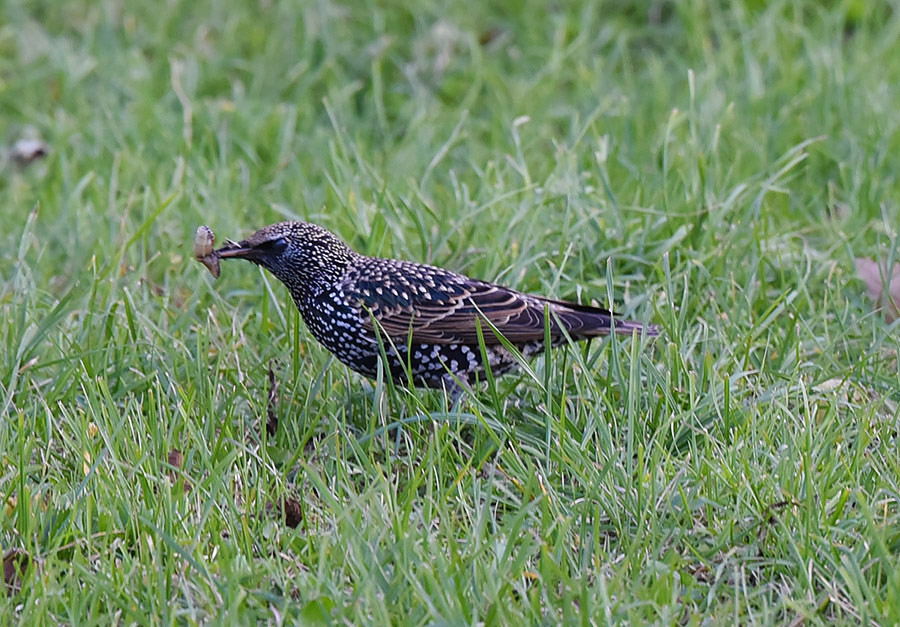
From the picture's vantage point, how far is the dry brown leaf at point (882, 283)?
4.75 metres

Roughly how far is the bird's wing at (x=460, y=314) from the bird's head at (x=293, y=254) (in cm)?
16

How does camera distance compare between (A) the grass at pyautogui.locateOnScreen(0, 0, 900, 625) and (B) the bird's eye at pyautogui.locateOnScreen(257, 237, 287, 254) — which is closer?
(A) the grass at pyautogui.locateOnScreen(0, 0, 900, 625)

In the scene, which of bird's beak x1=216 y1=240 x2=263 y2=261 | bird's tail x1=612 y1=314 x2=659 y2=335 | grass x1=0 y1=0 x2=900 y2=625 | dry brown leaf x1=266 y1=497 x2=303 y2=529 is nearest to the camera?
grass x1=0 y1=0 x2=900 y2=625

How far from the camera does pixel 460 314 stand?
4430mm

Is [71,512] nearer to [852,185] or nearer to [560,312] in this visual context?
[560,312]

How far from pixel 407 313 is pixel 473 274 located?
2.89 ft

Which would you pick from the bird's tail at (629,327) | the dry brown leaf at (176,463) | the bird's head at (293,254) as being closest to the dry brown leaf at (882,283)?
the bird's tail at (629,327)

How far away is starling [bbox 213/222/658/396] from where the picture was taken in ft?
14.3

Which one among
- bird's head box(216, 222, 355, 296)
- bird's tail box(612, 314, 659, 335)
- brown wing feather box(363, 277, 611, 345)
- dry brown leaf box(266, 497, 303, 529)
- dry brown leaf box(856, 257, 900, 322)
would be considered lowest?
dry brown leaf box(856, 257, 900, 322)

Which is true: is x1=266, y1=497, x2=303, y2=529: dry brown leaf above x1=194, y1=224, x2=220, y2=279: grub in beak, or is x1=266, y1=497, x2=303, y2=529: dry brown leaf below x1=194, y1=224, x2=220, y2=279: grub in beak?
below

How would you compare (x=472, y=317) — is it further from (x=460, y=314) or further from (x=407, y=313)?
(x=407, y=313)

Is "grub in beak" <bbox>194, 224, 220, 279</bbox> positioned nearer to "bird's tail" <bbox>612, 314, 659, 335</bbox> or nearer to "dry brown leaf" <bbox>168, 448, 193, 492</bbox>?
"dry brown leaf" <bbox>168, 448, 193, 492</bbox>

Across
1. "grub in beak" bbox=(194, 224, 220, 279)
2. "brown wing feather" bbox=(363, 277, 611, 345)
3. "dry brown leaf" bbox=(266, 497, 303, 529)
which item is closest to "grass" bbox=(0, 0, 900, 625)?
"dry brown leaf" bbox=(266, 497, 303, 529)

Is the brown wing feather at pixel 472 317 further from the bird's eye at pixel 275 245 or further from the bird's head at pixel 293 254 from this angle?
the bird's eye at pixel 275 245
